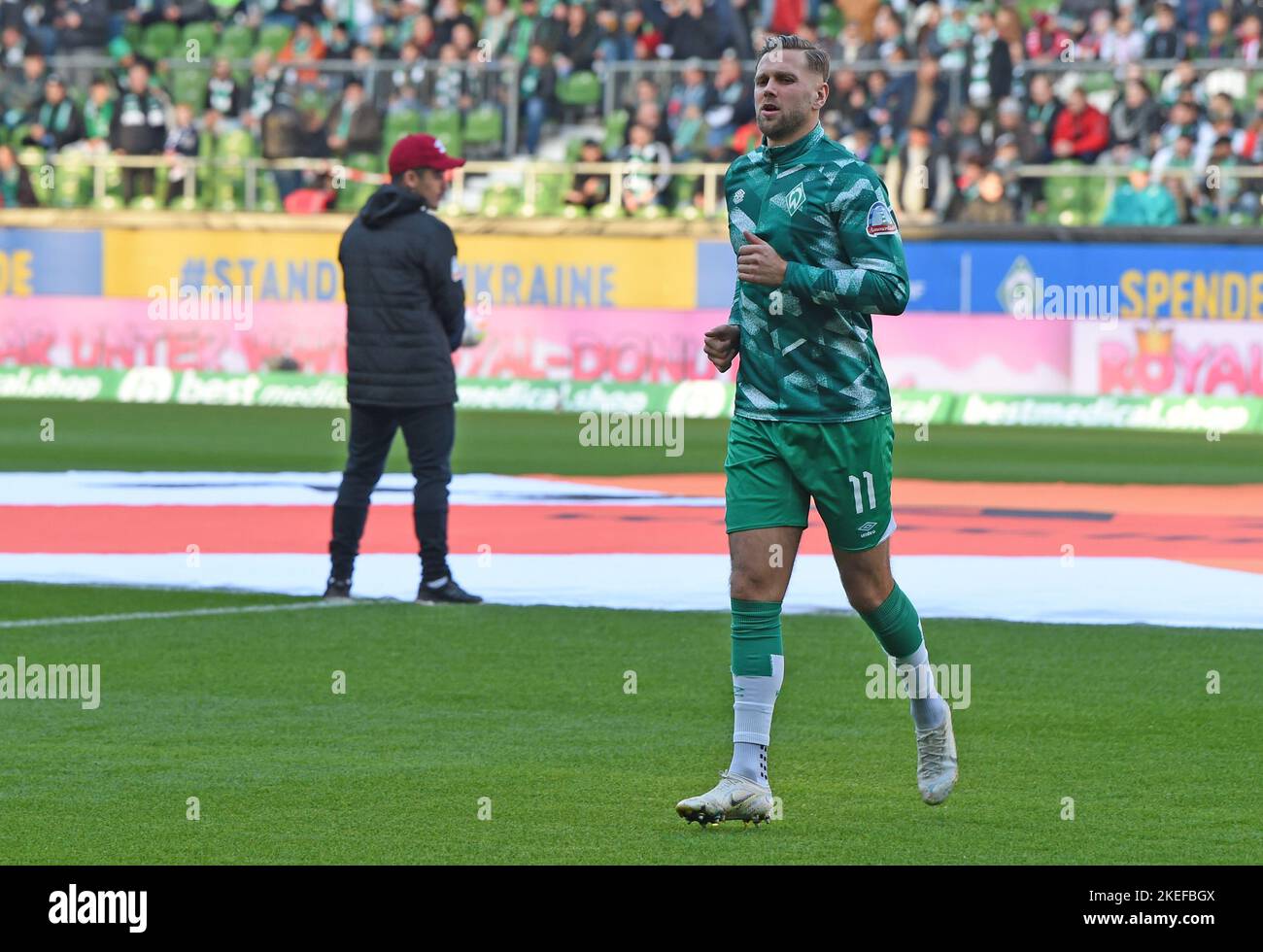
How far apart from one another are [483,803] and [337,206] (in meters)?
23.2

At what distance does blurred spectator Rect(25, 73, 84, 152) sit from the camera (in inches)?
1284

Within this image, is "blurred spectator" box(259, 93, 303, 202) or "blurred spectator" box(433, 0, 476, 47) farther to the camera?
"blurred spectator" box(433, 0, 476, 47)

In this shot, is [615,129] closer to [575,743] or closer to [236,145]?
[236,145]

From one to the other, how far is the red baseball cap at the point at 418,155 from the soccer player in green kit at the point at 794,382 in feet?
17.1

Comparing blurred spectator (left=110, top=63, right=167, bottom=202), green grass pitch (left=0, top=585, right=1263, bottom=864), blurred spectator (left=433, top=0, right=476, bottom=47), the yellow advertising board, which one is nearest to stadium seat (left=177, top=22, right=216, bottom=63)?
blurred spectator (left=110, top=63, right=167, bottom=202)

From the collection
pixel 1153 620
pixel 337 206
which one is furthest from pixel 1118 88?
pixel 1153 620

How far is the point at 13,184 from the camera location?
105 feet

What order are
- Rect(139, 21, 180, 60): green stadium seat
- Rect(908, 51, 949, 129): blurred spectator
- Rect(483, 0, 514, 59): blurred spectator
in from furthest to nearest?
Rect(139, 21, 180, 60): green stadium seat, Rect(483, 0, 514, 59): blurred spectator, Rect(908, 51, 949, 129): blurred spectator

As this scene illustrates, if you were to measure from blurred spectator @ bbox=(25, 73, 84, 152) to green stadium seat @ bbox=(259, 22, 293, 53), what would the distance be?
2951 mm

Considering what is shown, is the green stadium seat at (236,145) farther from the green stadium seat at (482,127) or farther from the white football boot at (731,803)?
the white football boot at (731,803)

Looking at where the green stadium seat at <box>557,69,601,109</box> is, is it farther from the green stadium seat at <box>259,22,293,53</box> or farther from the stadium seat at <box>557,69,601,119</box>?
the green stadium seat at <box>259,22,293,53</box>

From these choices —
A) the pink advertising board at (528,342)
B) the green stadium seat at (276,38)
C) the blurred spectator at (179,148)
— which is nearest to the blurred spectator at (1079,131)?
the pink advertising board at (528,342)

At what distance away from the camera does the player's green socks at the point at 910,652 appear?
26.1 ft
